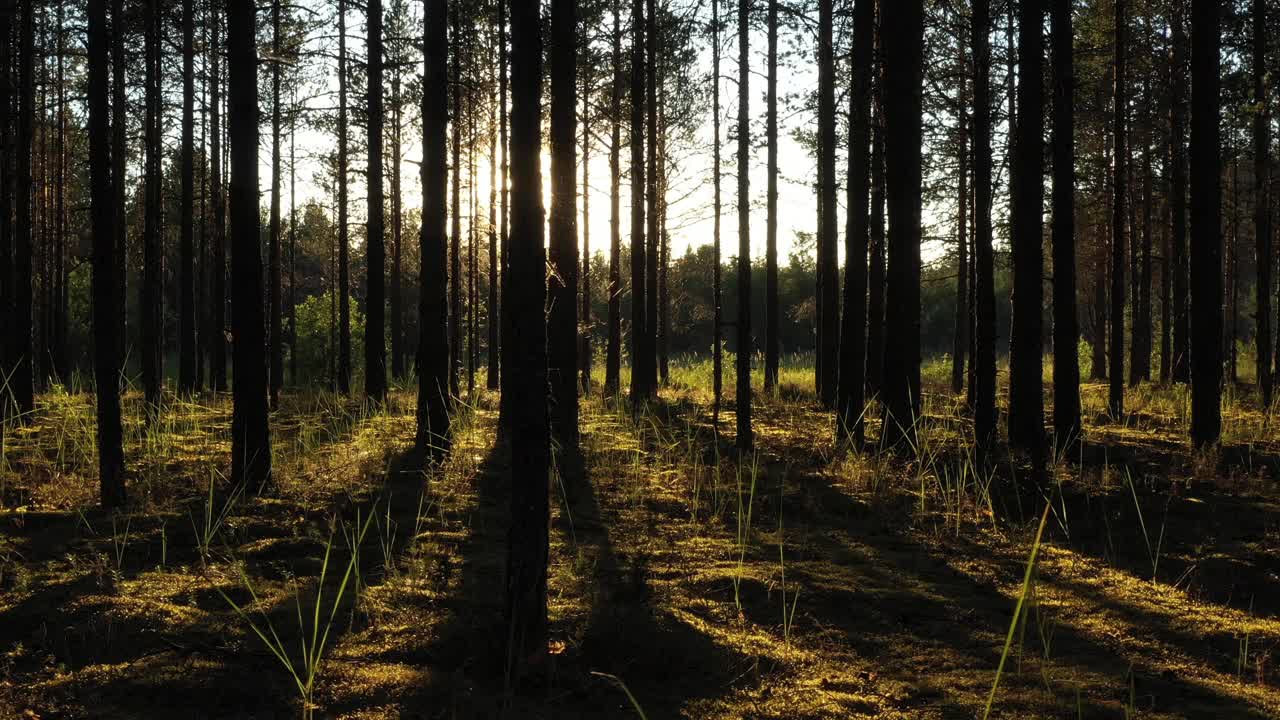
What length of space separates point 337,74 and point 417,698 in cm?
1773

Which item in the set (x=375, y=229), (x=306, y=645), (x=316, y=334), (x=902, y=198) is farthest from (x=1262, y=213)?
(x=316, y=334)

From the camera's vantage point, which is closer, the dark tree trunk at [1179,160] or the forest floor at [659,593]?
the forest floor at [659,593]

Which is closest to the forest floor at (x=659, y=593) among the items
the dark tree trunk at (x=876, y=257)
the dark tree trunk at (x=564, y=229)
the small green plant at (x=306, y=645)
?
the small green plant at (x=306, y=645)

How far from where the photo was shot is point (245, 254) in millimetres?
7031

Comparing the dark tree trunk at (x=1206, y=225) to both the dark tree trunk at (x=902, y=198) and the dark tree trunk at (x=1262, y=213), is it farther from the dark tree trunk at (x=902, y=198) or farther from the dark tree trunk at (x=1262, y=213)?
the dark tree trunk at (x=1262, y=213)

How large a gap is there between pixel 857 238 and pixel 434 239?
579 cm

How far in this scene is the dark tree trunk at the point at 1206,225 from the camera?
28.8ft

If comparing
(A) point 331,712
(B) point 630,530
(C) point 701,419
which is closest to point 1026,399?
(B) point 630,530

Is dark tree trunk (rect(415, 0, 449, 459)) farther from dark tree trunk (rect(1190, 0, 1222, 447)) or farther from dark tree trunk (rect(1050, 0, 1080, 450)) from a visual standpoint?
dark tree trunk (rect(1190, 0, 1222, 447))

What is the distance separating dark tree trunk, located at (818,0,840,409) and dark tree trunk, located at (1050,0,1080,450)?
5.49 metres

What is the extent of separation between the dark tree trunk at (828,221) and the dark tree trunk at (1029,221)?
6.28 metres

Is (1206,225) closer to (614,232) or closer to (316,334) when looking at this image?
(614,232)

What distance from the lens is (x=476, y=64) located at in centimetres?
1647

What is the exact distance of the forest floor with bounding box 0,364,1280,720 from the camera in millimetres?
3484
